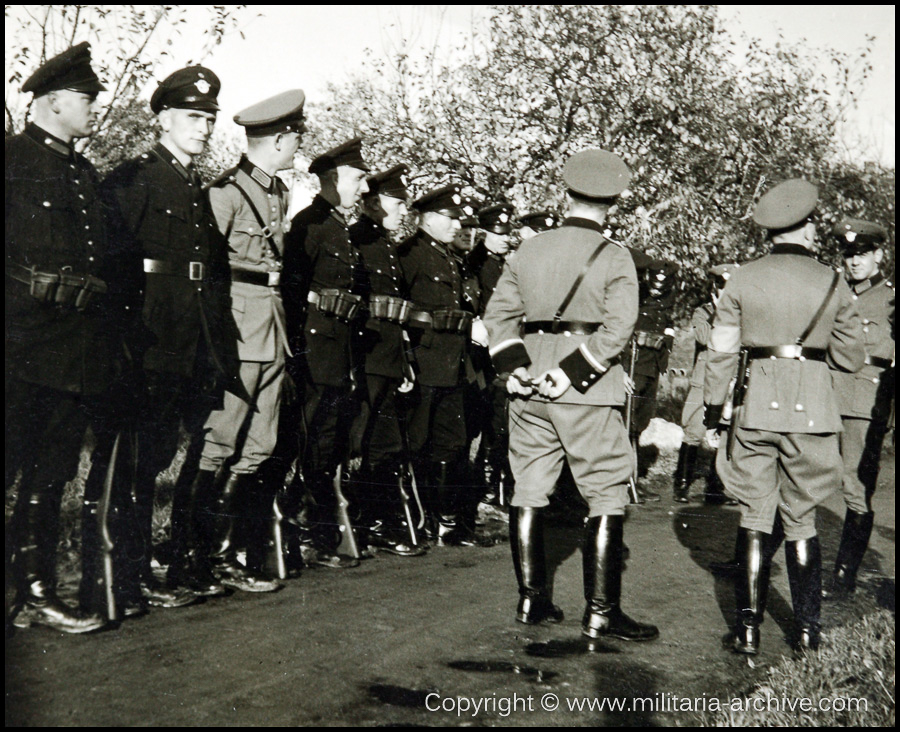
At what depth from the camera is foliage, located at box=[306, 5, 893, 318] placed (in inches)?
434

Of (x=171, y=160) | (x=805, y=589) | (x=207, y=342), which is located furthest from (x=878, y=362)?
(x=171, y=160)

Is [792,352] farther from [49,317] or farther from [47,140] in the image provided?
[47,140]

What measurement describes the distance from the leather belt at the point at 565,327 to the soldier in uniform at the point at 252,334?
139 cm

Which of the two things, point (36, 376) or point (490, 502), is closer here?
point (36, 376)

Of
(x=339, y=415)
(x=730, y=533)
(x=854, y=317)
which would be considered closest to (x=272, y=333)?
(x=339, y=415)

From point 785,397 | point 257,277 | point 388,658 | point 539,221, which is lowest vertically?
point 388,658

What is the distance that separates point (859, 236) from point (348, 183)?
10.3 feet

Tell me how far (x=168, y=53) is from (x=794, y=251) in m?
4.71

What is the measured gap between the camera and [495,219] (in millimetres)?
7379

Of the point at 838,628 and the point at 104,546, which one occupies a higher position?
the point at 104,546

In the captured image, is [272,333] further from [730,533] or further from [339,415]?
[730,533]

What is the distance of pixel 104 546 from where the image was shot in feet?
12.8

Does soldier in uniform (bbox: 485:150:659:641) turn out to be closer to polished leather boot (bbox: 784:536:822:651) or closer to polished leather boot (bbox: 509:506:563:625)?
polished leather boot (bbox: 509:506:563:625)

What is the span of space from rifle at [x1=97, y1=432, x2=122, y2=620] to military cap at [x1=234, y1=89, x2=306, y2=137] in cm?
179
